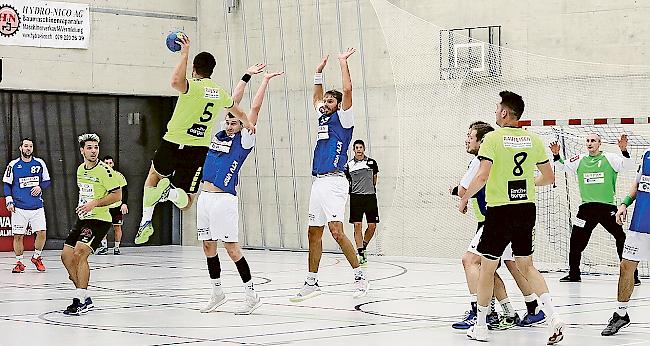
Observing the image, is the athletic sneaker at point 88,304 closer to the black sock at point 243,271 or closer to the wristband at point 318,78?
the black sock at point 243,271

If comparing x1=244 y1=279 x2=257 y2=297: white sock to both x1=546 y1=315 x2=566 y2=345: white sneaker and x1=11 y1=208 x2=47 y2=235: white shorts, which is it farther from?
x1=11 y1=208 x2=47 y2=235: white shorts

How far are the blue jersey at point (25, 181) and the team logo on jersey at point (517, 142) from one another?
12.3 m

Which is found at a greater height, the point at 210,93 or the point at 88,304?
the point at 210,93

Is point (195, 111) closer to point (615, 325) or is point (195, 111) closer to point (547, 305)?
point (547, 305)

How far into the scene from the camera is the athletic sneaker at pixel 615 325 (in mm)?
10906

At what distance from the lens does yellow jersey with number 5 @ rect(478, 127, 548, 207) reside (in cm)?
1032

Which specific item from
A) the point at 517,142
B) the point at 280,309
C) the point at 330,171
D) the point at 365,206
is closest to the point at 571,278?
the point at 365,206

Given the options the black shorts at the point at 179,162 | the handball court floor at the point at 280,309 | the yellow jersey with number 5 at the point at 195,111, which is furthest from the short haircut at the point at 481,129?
the black shorts at the point at 179,162

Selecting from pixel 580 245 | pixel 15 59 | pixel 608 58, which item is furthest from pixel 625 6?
→ pixel 15 59

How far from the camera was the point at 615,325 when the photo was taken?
11.0 metres

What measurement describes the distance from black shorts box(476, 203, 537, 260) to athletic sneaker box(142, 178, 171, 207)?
12.3 ft

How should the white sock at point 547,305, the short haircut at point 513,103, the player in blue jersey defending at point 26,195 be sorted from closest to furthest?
the white sock at point 547,305 < the short haircut at point 513,103 < the player in blue jersey defending at point 26,195

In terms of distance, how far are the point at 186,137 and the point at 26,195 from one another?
9693mm

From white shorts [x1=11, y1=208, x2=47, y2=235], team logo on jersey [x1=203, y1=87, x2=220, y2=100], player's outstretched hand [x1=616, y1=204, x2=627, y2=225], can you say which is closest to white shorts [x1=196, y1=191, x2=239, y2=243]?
team logo on jersey [x1=203, y1=87, x2=220, y2=100]
